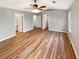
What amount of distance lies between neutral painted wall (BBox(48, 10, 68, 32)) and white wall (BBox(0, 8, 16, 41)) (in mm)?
4500

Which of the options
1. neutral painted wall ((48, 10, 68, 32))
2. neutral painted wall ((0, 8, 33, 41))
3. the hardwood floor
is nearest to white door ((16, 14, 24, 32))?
neutral painted wall ((0, 8, 33, 41))

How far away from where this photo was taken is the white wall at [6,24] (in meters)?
5.45

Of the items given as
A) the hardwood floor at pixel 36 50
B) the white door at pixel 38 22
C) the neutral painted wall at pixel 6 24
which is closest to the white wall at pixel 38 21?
the white door at pixel 38 22

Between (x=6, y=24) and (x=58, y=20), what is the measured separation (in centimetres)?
542

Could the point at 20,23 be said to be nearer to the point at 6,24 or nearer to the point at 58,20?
the point at 6,24

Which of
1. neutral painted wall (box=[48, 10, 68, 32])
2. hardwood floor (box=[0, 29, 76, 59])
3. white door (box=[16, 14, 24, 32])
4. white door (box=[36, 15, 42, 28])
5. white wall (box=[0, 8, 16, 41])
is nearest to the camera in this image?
hardwood floor (box=[0, 29, 76, 59])

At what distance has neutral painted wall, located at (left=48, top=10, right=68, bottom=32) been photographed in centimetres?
881

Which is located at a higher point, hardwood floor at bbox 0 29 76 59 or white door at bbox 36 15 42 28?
white door at bbox 36 15 42 28

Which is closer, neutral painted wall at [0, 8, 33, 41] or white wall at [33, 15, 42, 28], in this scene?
neutral painted wall at [0, 8, 33, 41]

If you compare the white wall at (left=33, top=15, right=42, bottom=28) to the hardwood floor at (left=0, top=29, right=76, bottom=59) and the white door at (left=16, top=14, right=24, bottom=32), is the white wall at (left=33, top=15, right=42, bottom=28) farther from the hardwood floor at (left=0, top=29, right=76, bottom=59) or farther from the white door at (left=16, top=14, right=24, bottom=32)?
the hardwood floor at (left=0, top=29, right=76, bottom=59)

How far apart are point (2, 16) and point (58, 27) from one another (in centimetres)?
586

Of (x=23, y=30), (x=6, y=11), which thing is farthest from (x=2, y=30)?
(x=23, y=30)

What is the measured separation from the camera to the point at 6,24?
5.91 metres

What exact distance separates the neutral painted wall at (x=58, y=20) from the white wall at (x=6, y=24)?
4500 mm
